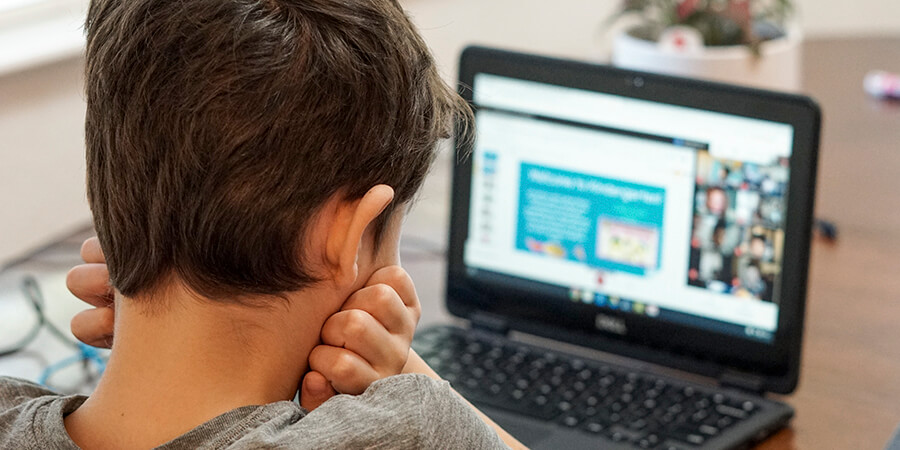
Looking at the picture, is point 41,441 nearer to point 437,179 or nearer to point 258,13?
point 258,13

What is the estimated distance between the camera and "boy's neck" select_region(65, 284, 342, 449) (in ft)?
2.51

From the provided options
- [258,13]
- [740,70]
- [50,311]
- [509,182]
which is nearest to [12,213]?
[50,311]

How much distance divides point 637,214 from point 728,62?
1.78 ft

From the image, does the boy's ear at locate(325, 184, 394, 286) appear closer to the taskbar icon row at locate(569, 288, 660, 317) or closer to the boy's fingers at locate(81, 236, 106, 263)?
the boy's fingers at locate(81, 236, 106, 263)

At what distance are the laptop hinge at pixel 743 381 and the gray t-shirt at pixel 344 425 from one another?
522 mm

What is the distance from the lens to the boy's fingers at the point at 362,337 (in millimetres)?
846

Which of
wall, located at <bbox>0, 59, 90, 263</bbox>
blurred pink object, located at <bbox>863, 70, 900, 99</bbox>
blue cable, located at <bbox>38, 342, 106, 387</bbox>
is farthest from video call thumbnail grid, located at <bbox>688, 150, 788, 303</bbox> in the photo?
blurred pink object, located at <bbox>863, 70, 900, 99</bbox>

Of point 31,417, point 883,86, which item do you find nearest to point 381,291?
point 31,417

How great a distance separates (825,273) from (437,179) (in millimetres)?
688

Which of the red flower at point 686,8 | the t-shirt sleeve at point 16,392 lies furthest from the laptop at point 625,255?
the red flower at point 686,8

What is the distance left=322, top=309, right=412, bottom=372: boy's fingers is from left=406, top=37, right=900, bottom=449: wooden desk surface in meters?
0.48

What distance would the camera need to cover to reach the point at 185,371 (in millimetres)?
764

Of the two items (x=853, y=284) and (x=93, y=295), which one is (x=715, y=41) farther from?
(x=93, y=295)

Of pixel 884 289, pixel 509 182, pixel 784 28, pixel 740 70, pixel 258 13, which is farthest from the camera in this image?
pixel 784 28
